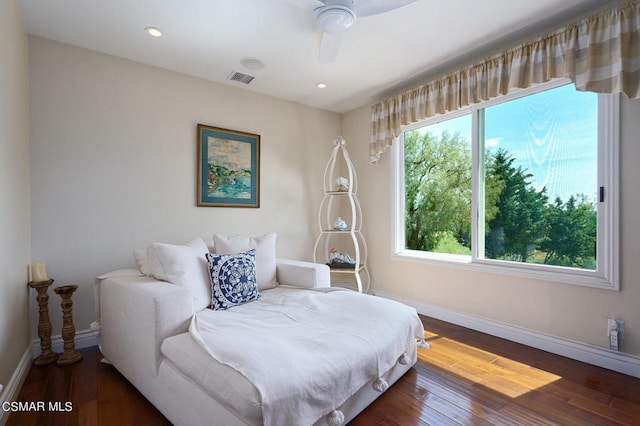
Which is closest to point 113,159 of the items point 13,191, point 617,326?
point 13,191

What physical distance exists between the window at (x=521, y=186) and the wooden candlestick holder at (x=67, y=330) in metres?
3.02

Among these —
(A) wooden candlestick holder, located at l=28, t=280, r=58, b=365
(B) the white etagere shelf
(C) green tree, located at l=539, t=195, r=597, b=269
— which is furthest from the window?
(A) wooden candlestick holder, located at l=28, t=280, r=58, b=365

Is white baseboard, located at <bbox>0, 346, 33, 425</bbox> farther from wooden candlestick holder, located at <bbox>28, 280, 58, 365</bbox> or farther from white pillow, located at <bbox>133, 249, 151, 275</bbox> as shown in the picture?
white pillow, located at <bbox>133, 249, 151, 275</bbox>

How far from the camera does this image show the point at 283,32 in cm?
236

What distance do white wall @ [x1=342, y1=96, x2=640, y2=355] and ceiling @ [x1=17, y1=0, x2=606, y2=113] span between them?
0.96 meters

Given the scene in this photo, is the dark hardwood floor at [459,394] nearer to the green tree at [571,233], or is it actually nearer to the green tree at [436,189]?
the green tree at [571,233]

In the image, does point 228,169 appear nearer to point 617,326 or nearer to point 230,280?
point 230,280

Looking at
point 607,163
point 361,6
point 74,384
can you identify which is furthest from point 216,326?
point 607,163

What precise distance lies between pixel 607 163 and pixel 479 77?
1137 mm

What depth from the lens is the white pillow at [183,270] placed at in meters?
2.01

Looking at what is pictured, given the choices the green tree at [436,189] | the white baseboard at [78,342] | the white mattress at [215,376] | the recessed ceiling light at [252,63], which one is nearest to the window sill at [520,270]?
the green tree at [436,189]

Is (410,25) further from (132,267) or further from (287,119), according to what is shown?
(132,267)

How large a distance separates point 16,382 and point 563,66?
4.03m

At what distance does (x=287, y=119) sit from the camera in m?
3.74
